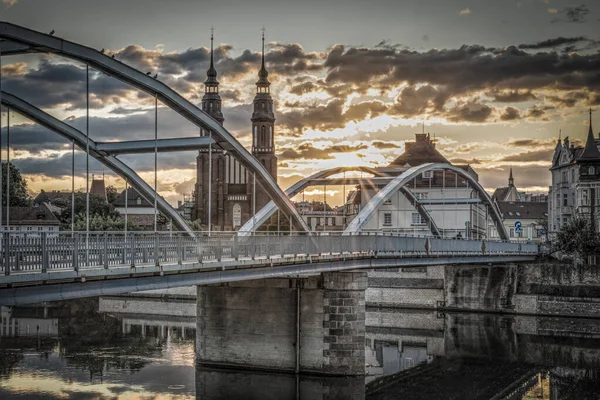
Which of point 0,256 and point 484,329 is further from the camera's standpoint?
point 484,329

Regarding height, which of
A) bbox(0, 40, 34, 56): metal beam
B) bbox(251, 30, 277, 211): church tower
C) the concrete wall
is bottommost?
the concrete wall

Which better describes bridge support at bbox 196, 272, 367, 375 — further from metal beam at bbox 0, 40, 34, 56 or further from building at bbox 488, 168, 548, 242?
building at bbox 488, 168, 548, 242

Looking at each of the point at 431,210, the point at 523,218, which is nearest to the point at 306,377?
the point at 431,210

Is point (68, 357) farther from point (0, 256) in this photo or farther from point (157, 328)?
point (0, 256)

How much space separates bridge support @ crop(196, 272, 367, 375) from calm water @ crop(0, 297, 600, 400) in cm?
71

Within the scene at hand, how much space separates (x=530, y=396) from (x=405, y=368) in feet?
22.9

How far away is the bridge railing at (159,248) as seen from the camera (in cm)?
1870

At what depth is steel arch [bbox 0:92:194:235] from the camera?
89.7 ft

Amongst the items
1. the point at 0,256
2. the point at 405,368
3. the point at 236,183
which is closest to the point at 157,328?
the point at 405,368

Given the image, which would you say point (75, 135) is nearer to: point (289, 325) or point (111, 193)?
point (289, 325)

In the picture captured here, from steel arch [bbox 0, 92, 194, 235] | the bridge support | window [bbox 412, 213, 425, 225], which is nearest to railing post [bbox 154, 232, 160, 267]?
steel arch [bbox 0, 92, 194, 235]

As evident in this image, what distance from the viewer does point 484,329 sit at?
51.7 meters

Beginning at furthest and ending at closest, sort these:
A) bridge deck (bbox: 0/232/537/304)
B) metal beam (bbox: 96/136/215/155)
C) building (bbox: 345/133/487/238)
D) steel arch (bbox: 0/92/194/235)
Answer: building (bbox: 345/133/487/238) → metal beam (bbox: 96/136/215/155) → steel arch (bbox: 0/92/194/235) → bridge deck (bbox: 0/232/537/304)

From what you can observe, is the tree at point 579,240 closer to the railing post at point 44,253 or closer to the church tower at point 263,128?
the railing post at point 44,253
